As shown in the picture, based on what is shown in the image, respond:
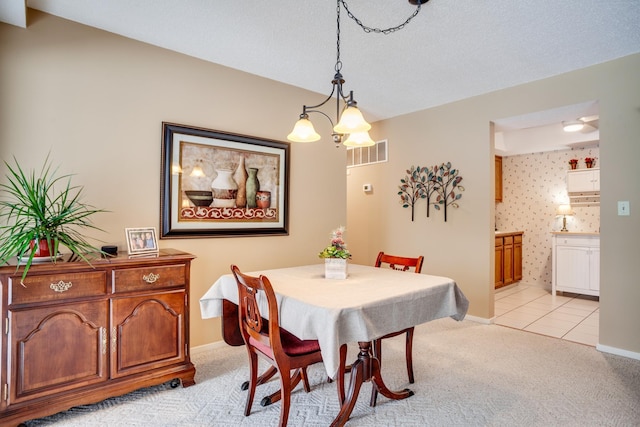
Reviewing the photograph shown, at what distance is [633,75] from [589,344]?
2.39 meters

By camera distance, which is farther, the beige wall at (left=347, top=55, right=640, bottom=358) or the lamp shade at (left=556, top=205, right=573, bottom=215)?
the lamp shade at (left=556, top=205, right=573, bottom=215)

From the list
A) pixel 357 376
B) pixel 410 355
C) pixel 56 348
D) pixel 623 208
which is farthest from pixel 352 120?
pixel 623 208

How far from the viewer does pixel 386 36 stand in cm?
258

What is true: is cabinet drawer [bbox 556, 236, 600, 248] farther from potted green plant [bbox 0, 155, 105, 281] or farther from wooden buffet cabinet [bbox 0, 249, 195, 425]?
potted green plant [bbox 0, 155, 105, 281]

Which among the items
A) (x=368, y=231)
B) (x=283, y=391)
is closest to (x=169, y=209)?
(x=283, y=391)

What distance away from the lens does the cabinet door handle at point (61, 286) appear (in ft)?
6.26

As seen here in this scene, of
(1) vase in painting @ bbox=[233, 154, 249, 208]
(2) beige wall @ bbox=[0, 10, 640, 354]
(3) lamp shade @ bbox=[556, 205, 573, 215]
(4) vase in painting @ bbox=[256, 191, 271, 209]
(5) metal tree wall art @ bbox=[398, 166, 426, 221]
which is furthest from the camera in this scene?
(3) lamp shade @ bbox=[556, 205, 573, 215]

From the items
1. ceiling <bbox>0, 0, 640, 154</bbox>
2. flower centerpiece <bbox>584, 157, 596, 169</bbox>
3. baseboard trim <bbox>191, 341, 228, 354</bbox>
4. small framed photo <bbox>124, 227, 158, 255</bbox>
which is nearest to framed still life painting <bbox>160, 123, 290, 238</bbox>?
small framed photo <bbox>124, 227, 158, 255</bbox>

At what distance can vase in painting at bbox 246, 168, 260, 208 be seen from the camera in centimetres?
325

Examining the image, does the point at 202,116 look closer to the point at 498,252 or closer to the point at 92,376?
the point at 92,376

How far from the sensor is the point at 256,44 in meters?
2.72

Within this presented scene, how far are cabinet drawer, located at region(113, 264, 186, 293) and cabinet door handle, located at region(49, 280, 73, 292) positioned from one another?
228 millimetres

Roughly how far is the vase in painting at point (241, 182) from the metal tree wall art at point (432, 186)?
2224 mm

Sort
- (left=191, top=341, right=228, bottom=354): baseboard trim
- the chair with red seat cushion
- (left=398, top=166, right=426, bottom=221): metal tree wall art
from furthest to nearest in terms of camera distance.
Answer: (left=398, top=166, right=426, bottom=221): metal tree wall art, (left=191, top=341, right=228, bottom=354): baseboard trim, the chair with red seat cushion
